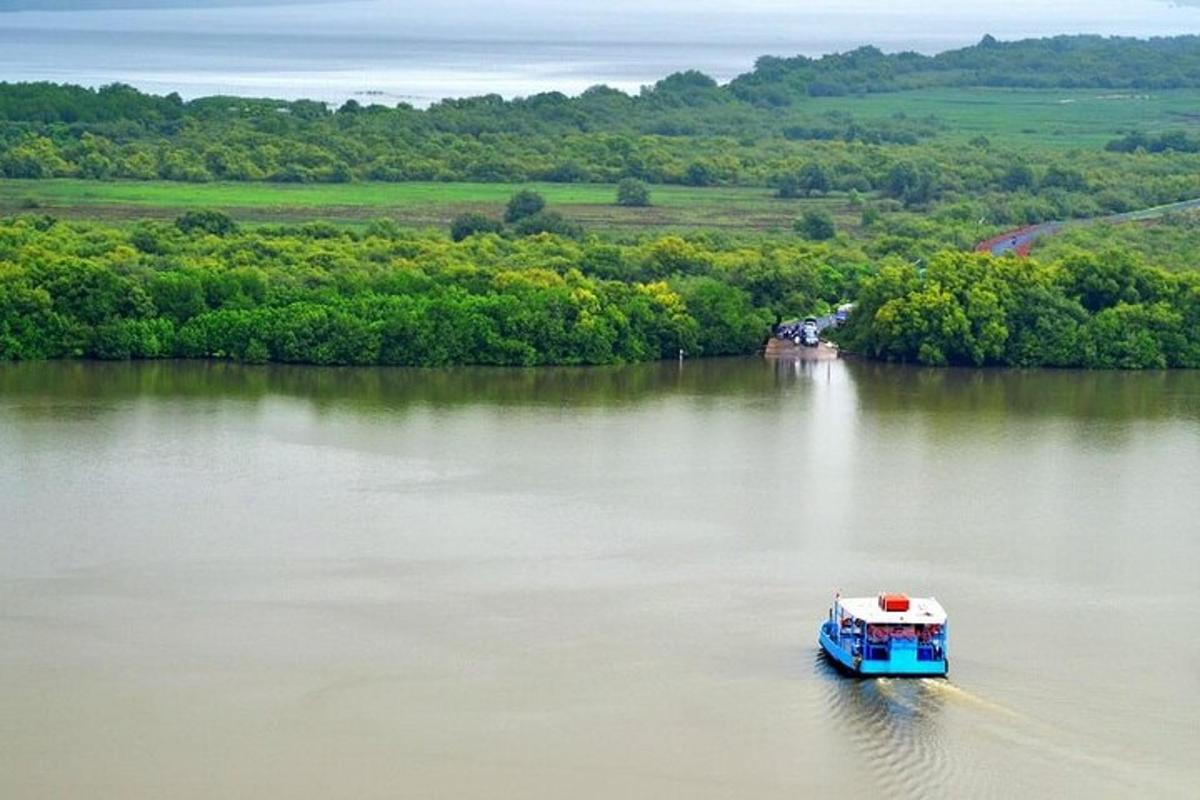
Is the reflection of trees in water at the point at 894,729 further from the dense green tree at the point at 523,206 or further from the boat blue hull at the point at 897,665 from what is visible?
the dense green tree at the point at 523,206

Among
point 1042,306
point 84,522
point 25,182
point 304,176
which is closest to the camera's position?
point 84,522

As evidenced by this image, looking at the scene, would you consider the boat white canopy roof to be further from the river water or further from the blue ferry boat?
the river water

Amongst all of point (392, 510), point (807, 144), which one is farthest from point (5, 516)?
point (807, 144)

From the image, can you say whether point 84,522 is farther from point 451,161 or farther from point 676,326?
point 451,161

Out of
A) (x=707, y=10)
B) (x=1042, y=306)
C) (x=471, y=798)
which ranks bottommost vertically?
(x=471, y=798)

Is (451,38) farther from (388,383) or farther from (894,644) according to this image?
(894,644)

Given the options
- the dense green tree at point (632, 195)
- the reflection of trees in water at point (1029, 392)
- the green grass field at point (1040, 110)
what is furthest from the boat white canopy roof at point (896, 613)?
the green grass field at point (1040, 110)

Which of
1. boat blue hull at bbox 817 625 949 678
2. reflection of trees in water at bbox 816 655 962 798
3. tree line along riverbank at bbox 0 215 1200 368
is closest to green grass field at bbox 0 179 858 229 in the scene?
tree line along riverbank at bbox 0 215 1200 368
